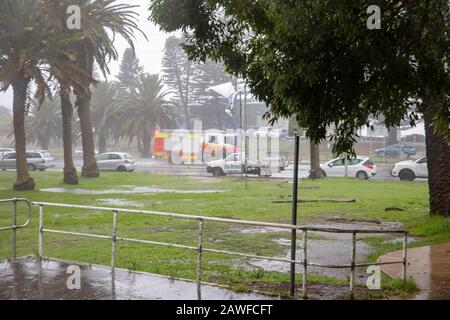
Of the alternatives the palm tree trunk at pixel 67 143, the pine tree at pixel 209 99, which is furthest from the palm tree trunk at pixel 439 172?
the pine tree at pixel 209 99

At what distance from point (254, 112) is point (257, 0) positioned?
273 ft

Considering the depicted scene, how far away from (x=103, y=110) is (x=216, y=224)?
183 feet

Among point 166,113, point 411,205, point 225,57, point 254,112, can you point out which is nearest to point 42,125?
point 166,113

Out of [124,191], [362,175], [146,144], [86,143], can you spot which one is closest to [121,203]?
[124,191]

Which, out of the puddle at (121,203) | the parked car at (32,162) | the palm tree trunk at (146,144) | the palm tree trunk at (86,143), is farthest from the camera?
the palm tree trunk at (146,144)

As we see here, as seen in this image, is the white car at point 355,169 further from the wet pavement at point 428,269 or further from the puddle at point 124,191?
the wet pavement at point 428,269

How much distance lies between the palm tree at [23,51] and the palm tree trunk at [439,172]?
668 inches

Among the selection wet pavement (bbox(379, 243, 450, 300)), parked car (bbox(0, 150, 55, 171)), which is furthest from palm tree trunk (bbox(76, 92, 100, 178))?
wet pavement (bbox(379, 243, 450, 300))

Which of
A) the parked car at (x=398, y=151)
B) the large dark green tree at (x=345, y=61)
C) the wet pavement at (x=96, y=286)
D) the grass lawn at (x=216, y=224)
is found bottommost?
the grass lawn at (x=216, y=224)

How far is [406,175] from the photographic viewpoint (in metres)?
33.4

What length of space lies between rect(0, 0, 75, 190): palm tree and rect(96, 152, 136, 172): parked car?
1643cm

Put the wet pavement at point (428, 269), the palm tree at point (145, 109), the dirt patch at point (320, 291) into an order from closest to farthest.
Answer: the dirt patch at point (320, 291) → the wet pavement at point (428, 269) → the palm tree at point (145, 109)

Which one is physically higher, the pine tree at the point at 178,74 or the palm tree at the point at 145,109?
the pine tree at the point at 178,74

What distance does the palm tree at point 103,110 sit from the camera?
67.6 metres
